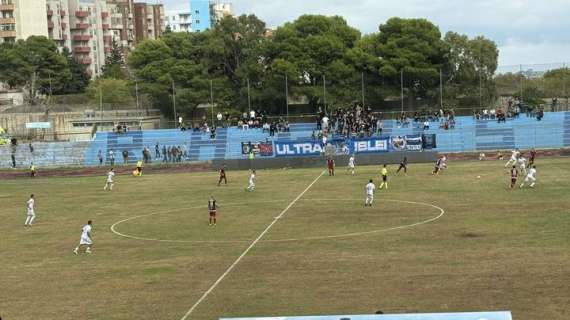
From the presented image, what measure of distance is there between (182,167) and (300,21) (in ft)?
111

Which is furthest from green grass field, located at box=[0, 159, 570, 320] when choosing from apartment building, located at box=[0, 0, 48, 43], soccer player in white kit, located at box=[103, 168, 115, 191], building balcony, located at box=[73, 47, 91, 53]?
building balcony, located at box=[73, 47, 91, 53]

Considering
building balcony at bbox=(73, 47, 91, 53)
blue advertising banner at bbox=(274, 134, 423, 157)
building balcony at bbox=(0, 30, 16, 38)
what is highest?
building balcony at bbox=(0, 30, 16, 38)

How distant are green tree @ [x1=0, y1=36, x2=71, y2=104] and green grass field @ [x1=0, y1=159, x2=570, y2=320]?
75374 mm

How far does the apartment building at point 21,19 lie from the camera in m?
143

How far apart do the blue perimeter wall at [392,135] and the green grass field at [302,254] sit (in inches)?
981

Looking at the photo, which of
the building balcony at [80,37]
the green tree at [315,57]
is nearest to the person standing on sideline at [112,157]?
the green tree at [315,57]

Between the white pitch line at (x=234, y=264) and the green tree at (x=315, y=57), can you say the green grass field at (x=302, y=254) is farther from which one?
the green tree at (x=315, y=57)

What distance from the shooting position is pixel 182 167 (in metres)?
74.4

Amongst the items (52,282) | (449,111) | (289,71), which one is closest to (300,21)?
(289,71)

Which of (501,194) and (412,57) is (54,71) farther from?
(501,194)

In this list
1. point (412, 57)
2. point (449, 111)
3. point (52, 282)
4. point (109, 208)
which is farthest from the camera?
point (412, 57)

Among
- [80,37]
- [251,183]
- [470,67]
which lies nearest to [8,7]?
[80,37]

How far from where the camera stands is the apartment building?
5615 inches

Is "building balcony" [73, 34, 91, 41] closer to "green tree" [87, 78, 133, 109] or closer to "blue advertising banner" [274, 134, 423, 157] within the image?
"green tree" [87, 78, 133, 109]
